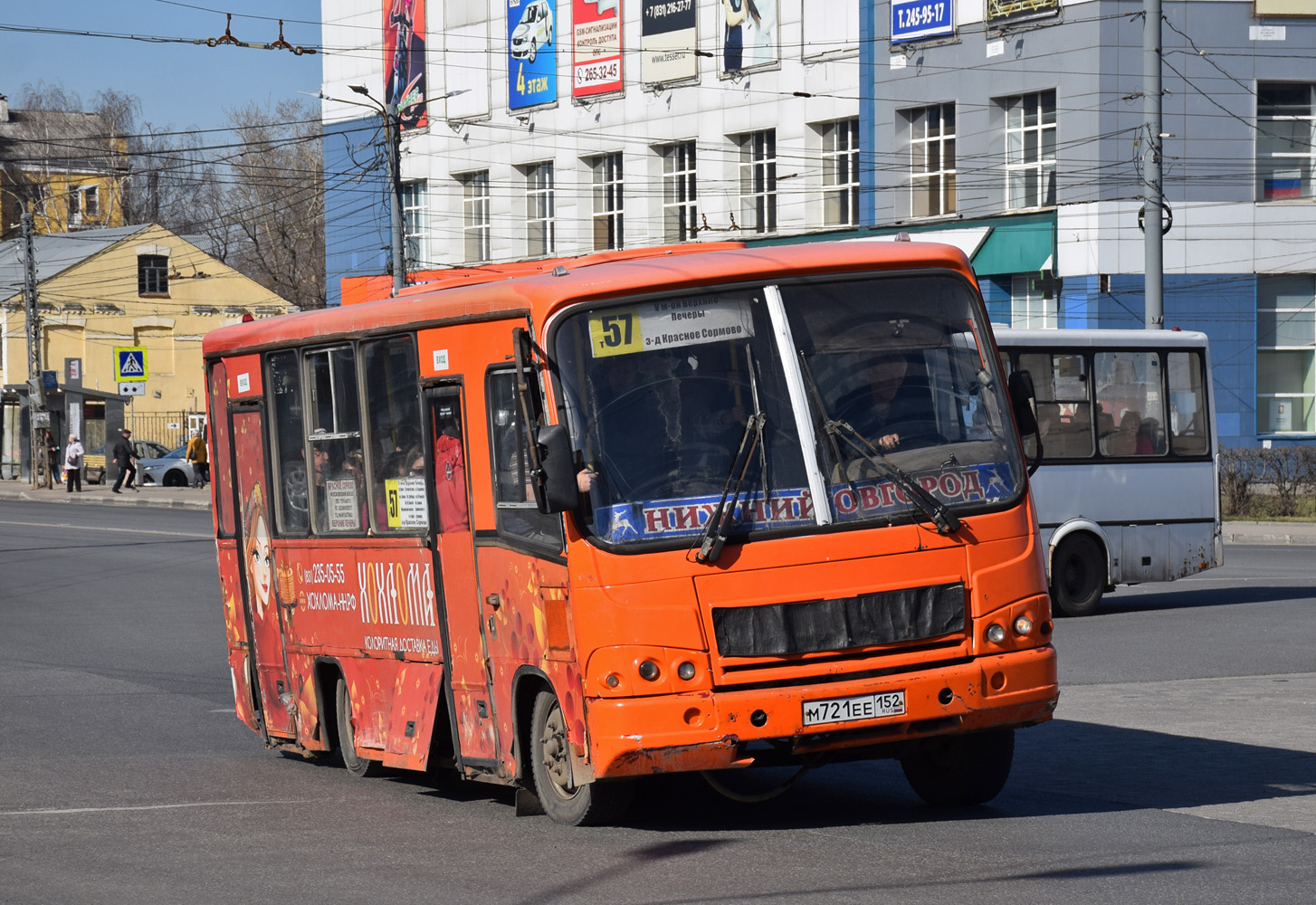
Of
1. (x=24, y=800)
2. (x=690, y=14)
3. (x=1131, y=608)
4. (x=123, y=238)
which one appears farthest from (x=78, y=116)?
(x=24, y=800)

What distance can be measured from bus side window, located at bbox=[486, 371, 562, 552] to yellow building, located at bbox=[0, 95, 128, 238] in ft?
303

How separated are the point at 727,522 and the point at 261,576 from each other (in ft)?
14.7

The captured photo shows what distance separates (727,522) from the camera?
7719mm

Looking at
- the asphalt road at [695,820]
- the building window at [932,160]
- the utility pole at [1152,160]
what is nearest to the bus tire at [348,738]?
the asphalt road at [695,820]

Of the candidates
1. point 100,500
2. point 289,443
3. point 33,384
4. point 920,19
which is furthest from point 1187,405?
point 33,384

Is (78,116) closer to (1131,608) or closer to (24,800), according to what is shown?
(1131,608)

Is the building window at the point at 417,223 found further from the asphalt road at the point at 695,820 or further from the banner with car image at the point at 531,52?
the asphalt road at the point at 695,820

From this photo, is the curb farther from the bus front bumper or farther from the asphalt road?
the bus front bumper

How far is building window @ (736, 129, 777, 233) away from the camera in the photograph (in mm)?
50281

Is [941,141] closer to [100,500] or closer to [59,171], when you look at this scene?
[100,500]

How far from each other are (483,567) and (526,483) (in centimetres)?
62

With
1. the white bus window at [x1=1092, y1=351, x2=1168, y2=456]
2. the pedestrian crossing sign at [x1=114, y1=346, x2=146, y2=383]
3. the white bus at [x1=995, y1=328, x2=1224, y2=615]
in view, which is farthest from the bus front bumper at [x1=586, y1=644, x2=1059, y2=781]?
the pedestrian crossing sign at [x1=114, y1=346, x2=146, y2=383]

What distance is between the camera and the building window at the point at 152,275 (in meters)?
76.8

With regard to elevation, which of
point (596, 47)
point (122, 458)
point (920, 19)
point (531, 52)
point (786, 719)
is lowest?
point (122, 458)
